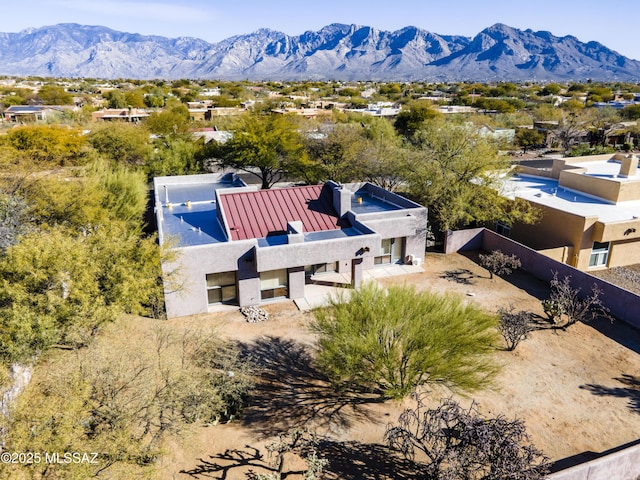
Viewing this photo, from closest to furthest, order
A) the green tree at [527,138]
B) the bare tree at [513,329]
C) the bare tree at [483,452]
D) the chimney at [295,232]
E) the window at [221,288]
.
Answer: the bare tree at [483,452], the bare tree at [513,329], the window at [221,288], the chimney at [295,232], the green tree at [527,138]

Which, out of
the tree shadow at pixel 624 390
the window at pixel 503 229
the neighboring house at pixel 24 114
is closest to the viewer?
the tree shadow at pixel 624 390

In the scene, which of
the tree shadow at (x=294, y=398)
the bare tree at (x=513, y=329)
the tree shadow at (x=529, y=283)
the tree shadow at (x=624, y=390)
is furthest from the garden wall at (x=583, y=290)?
the tree shadow at (x=294, y=398)

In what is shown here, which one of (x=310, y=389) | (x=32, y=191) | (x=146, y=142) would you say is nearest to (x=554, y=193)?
(x=310, y=389)

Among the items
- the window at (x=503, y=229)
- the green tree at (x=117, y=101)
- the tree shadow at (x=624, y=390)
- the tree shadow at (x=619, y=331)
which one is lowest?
the tree shadow at (x=624, y=390)

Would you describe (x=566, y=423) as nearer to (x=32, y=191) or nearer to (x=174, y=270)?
(x=174, y=270)

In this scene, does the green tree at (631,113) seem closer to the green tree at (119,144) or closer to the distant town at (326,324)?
the distant town at (326,324)

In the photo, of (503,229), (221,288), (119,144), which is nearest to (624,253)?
(503,229)
